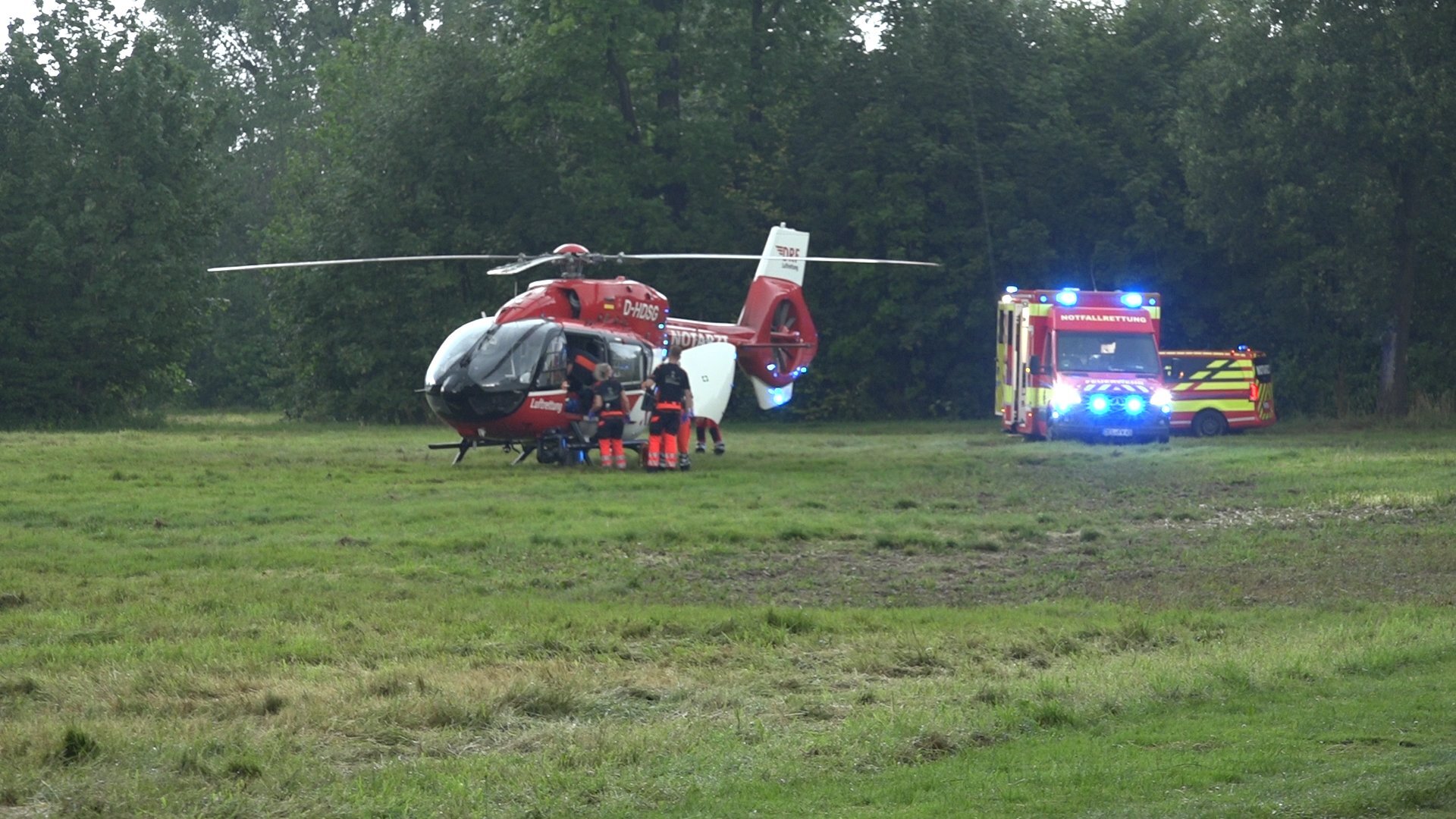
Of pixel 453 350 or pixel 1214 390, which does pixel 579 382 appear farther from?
pixel 1214 390

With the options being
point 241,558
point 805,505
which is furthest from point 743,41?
point 241,558

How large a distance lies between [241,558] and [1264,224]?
28.5 m

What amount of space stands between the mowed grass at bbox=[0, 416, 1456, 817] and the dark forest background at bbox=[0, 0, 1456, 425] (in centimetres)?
1979

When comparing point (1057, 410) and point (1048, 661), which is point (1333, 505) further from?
point (1057, 410)

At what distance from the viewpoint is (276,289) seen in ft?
146

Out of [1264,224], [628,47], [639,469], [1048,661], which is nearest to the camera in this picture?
[1048,661]

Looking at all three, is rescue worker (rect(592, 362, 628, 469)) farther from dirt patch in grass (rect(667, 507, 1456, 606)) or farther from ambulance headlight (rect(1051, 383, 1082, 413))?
dirt patch in grass (rect(667, 507, 1456, 606))

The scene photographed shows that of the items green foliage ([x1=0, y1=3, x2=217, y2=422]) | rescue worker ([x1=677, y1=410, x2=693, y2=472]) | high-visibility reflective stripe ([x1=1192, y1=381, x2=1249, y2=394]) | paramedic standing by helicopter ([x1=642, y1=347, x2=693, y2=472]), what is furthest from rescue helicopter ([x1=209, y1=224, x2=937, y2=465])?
green foliage ([x1=0, y1=3, x2=217, y2=422])

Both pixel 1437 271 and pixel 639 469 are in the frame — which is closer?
pixel 639 469

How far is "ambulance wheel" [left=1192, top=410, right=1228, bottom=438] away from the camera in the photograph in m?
36.6

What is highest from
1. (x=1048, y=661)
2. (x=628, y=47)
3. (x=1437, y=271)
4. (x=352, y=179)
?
(x=628, y=47)

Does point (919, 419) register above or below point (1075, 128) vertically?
below

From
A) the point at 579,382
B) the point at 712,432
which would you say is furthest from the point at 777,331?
the point at 579,382

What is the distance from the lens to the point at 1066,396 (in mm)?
29906
